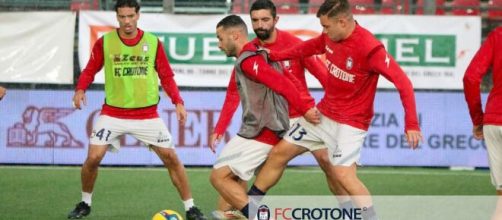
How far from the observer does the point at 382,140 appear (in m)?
15.8

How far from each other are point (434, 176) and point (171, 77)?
534 cm

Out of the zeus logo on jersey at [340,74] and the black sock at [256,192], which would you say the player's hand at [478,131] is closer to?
the zeus logo on jersey at [340,74]

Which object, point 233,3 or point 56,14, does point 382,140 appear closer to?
point 233,3

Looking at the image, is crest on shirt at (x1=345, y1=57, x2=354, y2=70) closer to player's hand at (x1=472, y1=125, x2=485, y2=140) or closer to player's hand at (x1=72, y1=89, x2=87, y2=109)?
player's hand at (x1=472, y1=125, x2=485, y2=140)

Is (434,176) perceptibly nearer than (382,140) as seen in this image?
Yes

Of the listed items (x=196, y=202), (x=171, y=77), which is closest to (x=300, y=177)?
(x=196, y=202)

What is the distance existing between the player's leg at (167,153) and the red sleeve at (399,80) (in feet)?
8.61

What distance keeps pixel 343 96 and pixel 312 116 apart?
1.15ft

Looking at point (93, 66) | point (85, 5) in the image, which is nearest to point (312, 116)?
point (93, 66)

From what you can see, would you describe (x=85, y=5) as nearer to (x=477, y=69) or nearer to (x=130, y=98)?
(x=130, y=98)

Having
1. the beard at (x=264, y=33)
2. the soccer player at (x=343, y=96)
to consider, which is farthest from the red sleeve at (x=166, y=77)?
the soccer player at (x=343, y=96)

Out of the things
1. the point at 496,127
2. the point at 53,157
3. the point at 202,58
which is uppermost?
the point at 496,127

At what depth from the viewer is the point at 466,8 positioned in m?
16.8

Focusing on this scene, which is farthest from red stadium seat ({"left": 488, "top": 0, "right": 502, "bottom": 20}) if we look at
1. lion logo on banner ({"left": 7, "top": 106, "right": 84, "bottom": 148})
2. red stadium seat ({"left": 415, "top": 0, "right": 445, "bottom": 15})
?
lion logo on banner ({"left": 7, "top": 106, "right": 84, "bottom": 148})
